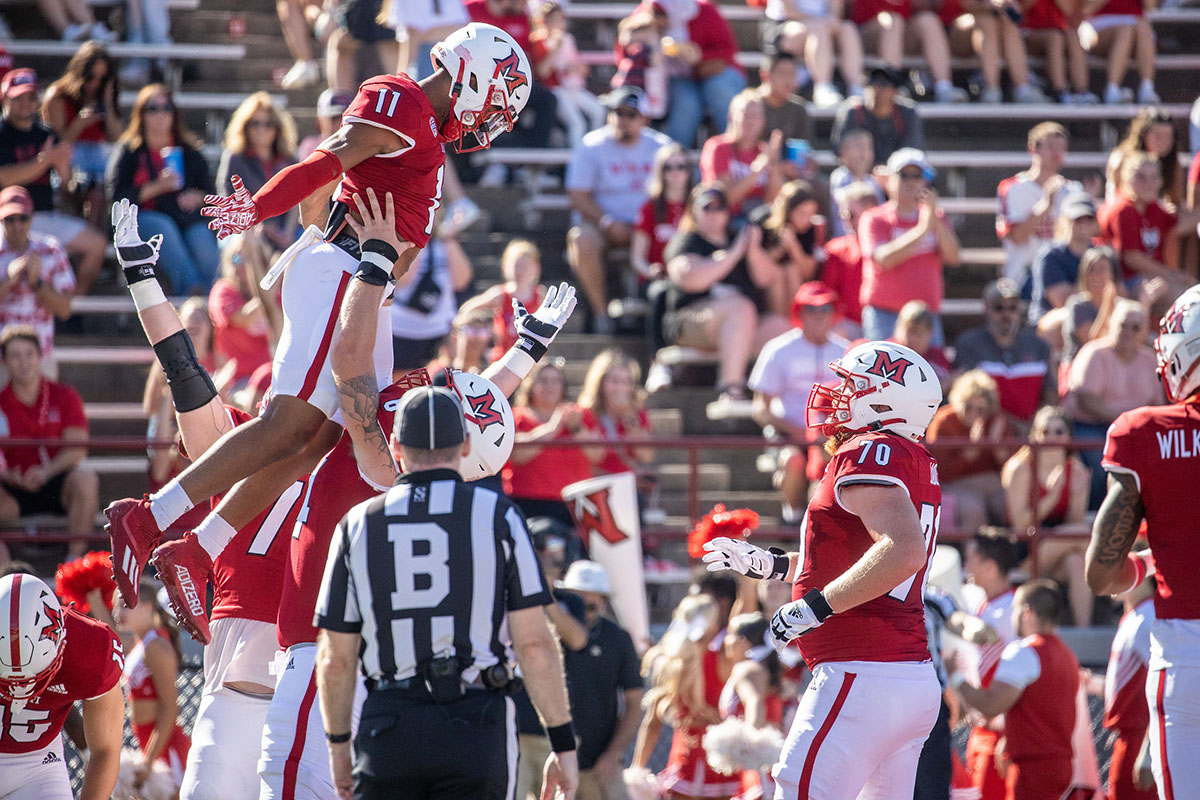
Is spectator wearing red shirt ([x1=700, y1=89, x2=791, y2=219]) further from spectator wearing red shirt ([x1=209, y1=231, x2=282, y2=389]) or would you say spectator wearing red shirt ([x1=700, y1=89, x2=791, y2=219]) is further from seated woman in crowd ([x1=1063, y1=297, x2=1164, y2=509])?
spectator wearing red shirt ([x1=209, y1=231, x2=282, y2=389])

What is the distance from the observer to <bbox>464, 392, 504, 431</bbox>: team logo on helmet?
17.6 feet

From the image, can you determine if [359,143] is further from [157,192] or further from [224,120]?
[224,120]

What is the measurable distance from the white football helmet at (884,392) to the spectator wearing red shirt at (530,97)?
7.66m

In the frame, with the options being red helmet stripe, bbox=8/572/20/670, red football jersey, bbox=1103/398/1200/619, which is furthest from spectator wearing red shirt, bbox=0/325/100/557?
red football jersey, bbox=1103/398/1200/619

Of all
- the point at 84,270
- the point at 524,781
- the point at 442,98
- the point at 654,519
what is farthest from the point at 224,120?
the point at 442,98

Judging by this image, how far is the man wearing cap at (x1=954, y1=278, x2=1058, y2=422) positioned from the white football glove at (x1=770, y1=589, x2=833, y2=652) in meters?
5.88

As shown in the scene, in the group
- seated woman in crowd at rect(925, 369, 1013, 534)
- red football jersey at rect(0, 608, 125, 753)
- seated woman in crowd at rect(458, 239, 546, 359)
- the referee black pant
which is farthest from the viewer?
seated woman in crowd at rect(458, 239, 546, 359)

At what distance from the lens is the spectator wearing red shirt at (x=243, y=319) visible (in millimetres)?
10523

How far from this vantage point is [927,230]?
11281mm

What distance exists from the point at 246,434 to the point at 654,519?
16.8 feet

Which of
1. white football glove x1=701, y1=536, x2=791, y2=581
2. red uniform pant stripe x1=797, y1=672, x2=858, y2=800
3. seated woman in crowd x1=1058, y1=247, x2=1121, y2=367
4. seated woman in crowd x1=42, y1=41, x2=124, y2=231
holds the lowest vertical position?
red uniform pant stripe x1=797, y1=672, x2=858, y2=800

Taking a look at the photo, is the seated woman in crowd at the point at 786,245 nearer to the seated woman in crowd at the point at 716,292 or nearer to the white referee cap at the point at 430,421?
the seated woman in crowd at the point at 716,292

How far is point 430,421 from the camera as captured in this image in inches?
184

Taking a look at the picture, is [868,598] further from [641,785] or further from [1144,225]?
[1144,225]
